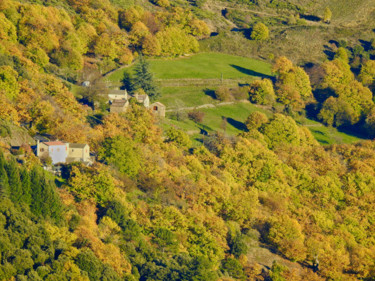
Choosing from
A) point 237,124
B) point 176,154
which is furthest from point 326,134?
point 176,154

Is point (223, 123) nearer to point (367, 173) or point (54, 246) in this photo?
point (367, 173)

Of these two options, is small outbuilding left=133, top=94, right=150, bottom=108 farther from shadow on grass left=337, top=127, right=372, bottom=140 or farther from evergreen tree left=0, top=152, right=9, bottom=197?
shadow on grass left=337, top=127, right=372, bottom=140

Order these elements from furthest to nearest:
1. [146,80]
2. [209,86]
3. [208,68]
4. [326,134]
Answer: [208,68] → [326,134] → [209,86] → [146,80]

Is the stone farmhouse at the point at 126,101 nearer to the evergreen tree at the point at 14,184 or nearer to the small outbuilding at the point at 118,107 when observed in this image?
the small outbuilding at the point at 118,107

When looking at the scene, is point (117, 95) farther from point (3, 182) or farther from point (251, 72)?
point (251, 72)

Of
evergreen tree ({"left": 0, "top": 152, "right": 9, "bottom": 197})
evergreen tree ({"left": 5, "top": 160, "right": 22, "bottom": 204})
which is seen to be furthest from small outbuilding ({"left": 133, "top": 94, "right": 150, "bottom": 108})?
evergreen tree ({"left": 0, "top": 152, "right": 9, "bottom": 197})
